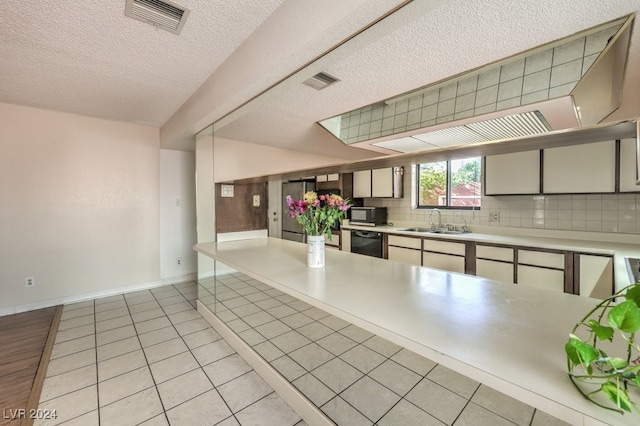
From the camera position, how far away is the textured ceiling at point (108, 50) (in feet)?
4.93

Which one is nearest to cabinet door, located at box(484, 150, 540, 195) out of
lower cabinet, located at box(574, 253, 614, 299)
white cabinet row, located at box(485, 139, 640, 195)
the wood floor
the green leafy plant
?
white cabinet row, located at box(485, 139, 640, 195)

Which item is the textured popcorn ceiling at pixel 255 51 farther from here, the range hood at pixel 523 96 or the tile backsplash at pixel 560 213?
the tile backsplash at pixel 560 213

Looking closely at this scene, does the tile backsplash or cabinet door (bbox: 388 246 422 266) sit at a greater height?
the tile backsplash

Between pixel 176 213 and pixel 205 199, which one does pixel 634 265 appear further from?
pixel 176 213

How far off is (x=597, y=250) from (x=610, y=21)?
176cm

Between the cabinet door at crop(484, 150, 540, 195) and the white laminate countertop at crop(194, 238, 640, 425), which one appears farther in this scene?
the cabinet door at crop(484, 150, 540, 195)

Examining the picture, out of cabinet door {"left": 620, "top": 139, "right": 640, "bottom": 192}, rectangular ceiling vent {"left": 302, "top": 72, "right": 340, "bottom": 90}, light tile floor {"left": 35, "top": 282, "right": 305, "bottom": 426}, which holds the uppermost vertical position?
rectangular ceiling vent {"left": 302, "top": 72, "right": 340, "bottom": 90}

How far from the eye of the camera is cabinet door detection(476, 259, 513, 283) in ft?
8.71

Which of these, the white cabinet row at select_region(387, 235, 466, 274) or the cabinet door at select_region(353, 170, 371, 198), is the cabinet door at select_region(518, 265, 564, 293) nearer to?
the white cabinet row at select_region(387, 235, 466, 274)

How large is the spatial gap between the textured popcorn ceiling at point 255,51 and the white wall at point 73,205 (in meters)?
0.54

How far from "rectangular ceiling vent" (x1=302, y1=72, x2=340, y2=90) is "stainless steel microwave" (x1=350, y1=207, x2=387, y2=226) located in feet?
8.52

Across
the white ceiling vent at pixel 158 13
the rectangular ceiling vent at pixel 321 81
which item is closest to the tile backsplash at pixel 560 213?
the rectangular ceiling vent at pixel 321 81

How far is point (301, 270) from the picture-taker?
174 cm

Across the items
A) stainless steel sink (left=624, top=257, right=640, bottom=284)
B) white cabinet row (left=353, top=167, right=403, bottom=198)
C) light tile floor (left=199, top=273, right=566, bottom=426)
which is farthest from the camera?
white cabinet row (left=353, top=167, right=403, bottom=198)
